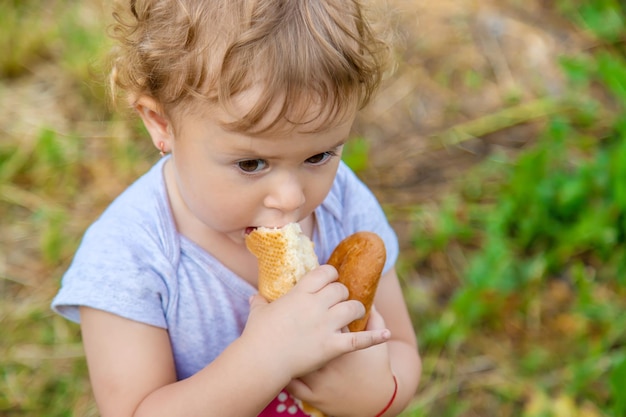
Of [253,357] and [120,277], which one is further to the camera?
[120,277]

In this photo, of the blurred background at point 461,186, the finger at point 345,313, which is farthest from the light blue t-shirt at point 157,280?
the blurred background at point 461,186

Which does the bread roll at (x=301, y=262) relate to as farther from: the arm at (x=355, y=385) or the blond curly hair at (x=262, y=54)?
the blond curly hair at (x=262, y=54)

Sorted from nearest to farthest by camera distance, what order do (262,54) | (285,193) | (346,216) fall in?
(262,54) → (285,193) → (346,216)

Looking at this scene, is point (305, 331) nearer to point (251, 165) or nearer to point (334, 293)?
point (334, 293)

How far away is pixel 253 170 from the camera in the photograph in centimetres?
114

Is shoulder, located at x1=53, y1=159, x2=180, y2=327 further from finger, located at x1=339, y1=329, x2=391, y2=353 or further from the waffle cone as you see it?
finger, located at x1=339, y1=329, x2=391, y2=353

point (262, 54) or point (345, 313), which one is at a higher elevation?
point (262, 54)

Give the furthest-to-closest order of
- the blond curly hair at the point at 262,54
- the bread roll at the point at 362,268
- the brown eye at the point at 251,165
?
the bread roll at the point at 362,268, the brown eye at the point at 251,165, the blond curly hair at the point at 262,54

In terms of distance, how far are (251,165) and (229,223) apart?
12 cm

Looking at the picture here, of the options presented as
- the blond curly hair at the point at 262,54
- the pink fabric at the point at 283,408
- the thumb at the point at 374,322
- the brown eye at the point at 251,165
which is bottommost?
the pink fabric at the point at 283,408

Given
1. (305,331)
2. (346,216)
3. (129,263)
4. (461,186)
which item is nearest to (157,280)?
(129,263)

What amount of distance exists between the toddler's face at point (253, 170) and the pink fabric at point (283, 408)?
12.2 inches

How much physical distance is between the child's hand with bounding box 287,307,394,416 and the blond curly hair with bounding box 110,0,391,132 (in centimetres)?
44

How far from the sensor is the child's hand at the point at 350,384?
4.22ft
